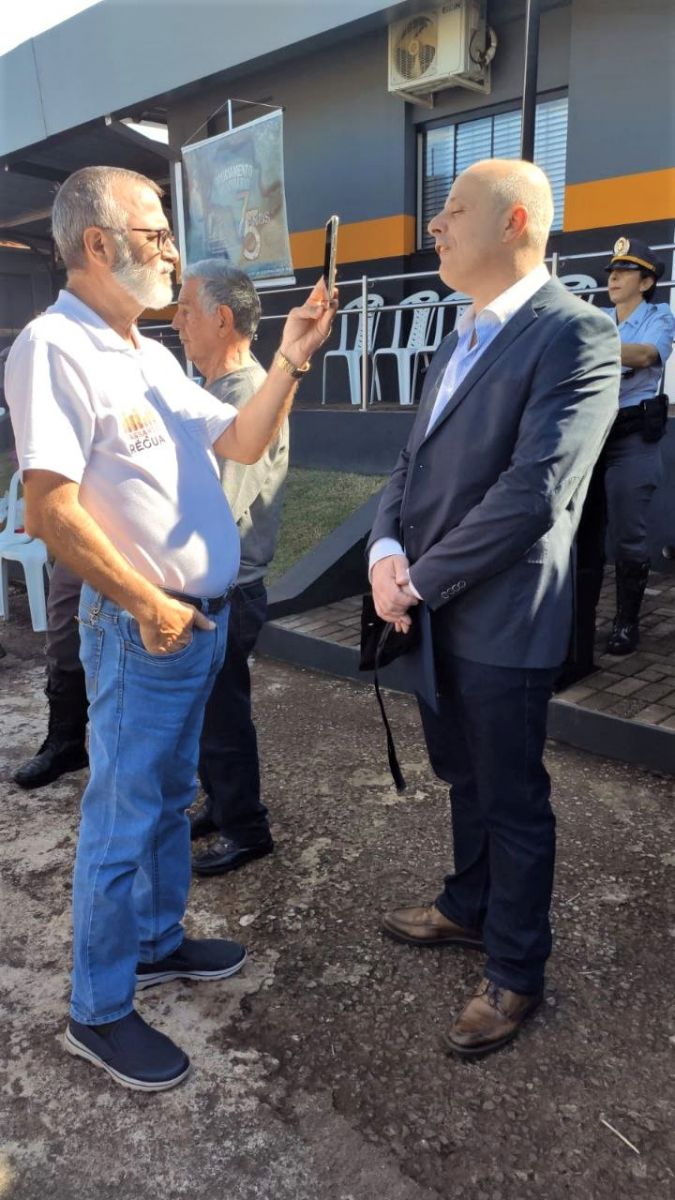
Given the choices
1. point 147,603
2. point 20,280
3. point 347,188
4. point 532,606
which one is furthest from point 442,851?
point 20,280

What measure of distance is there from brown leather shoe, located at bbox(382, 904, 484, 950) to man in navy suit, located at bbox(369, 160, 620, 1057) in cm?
29

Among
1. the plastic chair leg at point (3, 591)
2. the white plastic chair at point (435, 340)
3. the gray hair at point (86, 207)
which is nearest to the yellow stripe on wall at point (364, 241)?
the white plastic chair at point (435, 340)

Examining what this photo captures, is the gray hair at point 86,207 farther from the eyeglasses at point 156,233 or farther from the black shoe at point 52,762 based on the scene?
the black shoe at point 52,762

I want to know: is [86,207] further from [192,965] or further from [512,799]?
[192,965]

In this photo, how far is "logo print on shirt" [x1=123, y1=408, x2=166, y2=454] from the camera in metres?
1.79

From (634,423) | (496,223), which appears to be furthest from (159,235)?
(634,423)

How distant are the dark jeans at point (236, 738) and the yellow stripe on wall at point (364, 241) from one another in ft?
24.8

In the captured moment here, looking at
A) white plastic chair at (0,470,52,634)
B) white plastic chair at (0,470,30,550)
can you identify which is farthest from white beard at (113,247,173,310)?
white plastic chair at (0,470,30,550)

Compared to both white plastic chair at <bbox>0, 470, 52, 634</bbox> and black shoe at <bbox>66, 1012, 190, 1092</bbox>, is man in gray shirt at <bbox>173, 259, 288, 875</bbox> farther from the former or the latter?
white plastic chair at <bbox>0, 470, 52, 634</bbox>

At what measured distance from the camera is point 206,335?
269 centimetres

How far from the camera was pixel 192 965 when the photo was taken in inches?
91.4

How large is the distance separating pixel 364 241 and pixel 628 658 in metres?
7.40

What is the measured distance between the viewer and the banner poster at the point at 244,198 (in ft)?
26.7

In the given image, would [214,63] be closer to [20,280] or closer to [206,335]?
[206,335]
